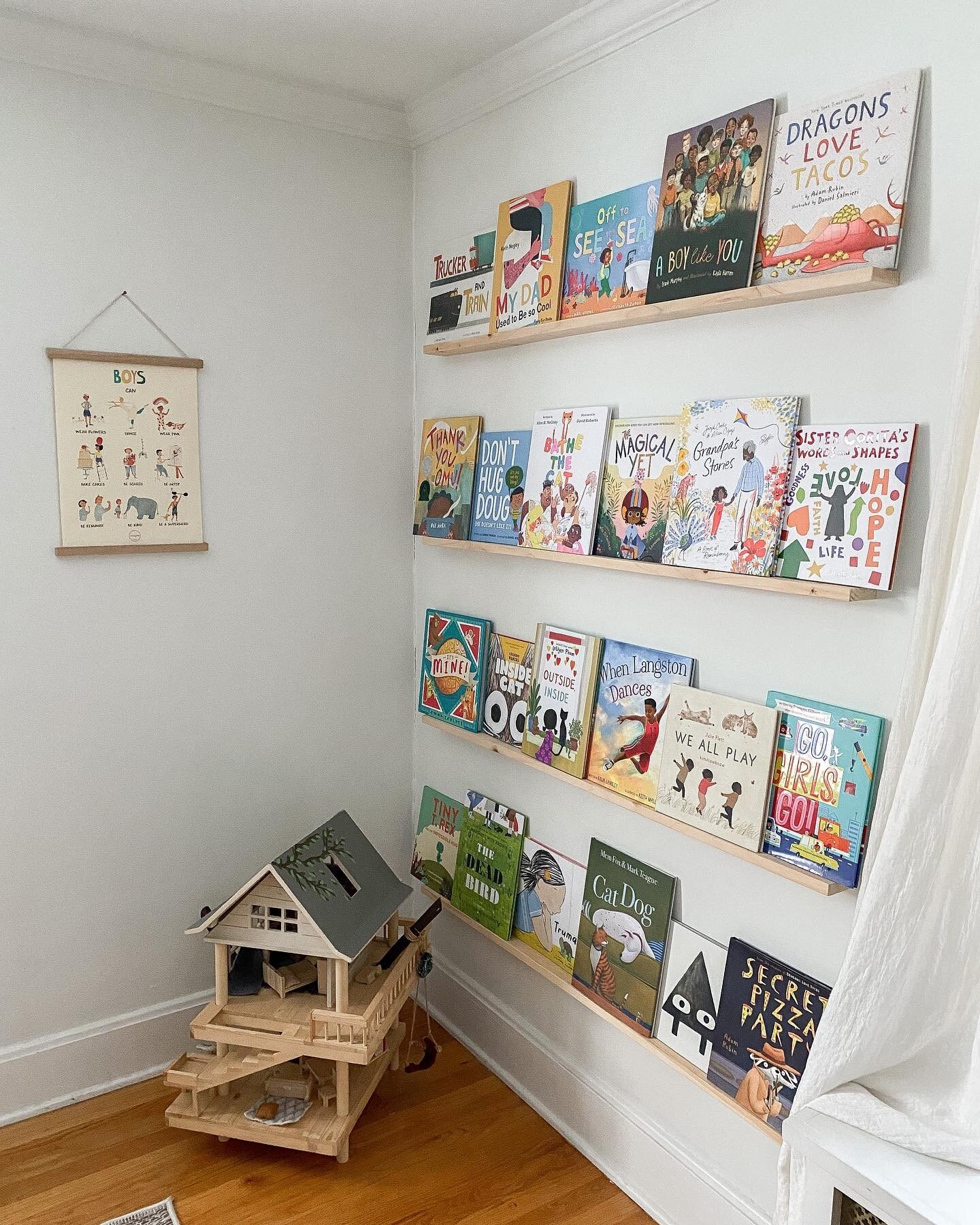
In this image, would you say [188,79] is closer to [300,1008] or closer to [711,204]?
[711,204]

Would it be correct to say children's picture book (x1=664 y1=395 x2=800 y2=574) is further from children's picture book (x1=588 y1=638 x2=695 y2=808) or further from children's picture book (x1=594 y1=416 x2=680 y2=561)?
children's picture book (x1=588 y1=638 x2=695 y2=808)

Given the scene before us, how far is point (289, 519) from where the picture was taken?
236 centimetres

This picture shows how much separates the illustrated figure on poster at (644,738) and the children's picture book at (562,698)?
0.11m

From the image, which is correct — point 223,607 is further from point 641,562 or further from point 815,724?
point 815,724

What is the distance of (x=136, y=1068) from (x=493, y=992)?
853 millimetres

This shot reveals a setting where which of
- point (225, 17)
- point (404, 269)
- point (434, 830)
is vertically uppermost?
point (225, 17)

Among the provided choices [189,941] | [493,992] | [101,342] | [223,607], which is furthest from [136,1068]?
[101,342]

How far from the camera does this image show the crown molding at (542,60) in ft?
5.73

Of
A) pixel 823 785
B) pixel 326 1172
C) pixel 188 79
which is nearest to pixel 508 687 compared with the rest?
pixel 823 785

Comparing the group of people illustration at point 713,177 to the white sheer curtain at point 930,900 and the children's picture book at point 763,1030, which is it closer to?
the white sheer curtain at point 930,900

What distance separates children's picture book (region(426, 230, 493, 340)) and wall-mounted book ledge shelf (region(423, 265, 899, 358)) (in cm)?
7

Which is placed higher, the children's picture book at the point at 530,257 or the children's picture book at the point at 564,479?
the children's picture book at the point at 530,257

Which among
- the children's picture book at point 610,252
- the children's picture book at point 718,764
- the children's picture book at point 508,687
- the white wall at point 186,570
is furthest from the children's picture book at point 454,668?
the children's picture book at point 610,252

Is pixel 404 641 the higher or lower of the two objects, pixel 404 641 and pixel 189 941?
the higher
